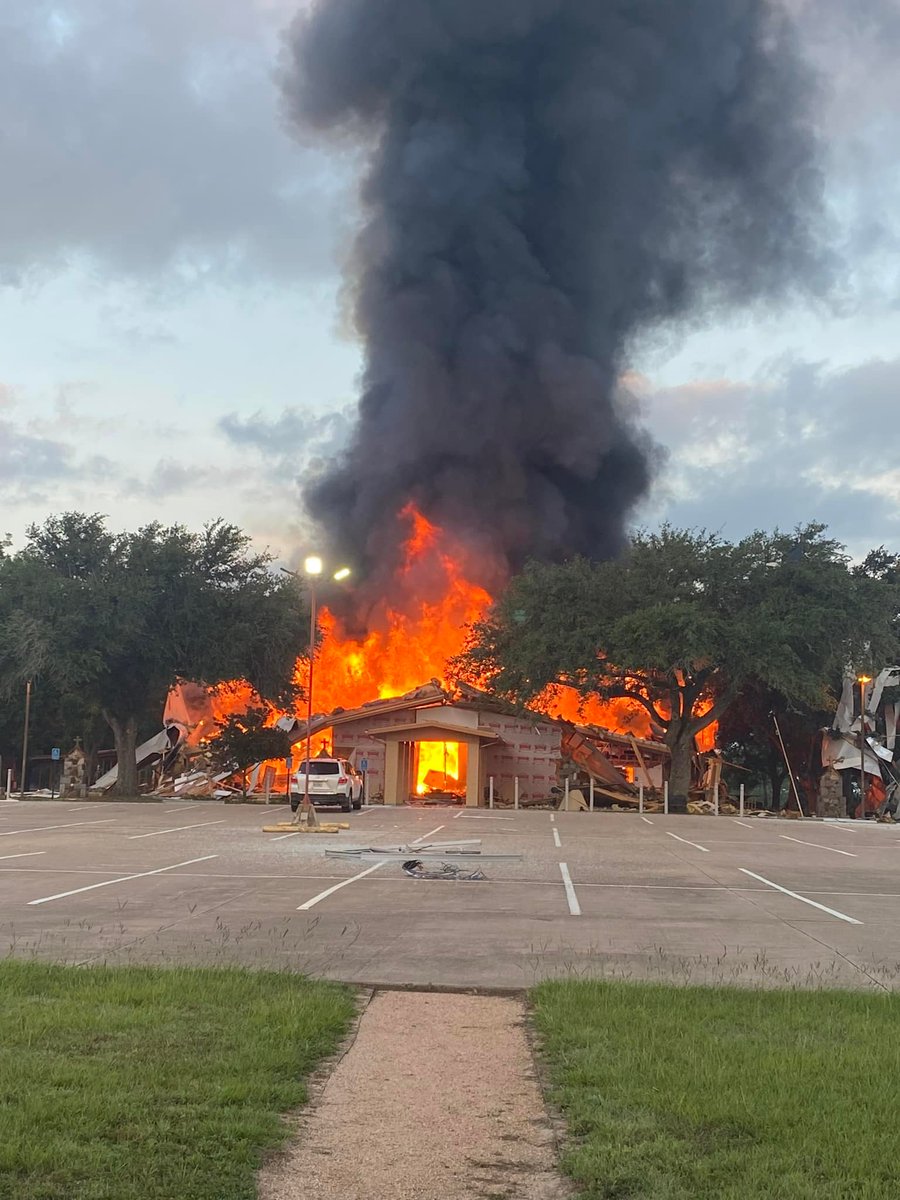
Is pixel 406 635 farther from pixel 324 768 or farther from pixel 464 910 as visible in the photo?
pixel 464 910

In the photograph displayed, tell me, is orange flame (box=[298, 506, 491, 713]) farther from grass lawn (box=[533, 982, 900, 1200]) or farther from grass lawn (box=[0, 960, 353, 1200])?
grass lawn (box=[533, 982, 900, 1200])

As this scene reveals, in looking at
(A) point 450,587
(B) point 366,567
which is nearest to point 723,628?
(A) point 450,587

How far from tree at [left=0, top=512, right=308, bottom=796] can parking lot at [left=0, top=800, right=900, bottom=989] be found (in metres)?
21.6

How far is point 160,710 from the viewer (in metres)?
68.6

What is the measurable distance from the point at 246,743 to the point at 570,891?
38.6m

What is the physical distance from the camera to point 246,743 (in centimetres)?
5209

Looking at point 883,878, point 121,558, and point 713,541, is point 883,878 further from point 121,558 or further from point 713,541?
point 121,558

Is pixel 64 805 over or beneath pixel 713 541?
beneath

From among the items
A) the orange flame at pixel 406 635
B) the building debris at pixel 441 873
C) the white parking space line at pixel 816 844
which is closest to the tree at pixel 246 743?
the orange flame at pixel 406 635

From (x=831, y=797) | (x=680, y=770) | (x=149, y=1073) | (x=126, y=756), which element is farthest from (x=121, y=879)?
(x=831, y=797)

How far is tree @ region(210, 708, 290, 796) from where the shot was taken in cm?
5209

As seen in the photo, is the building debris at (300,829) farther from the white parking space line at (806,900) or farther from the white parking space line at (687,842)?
the white parking space line at (806,900)

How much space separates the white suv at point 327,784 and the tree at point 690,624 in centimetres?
1203

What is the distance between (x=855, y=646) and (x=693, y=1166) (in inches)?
1784
